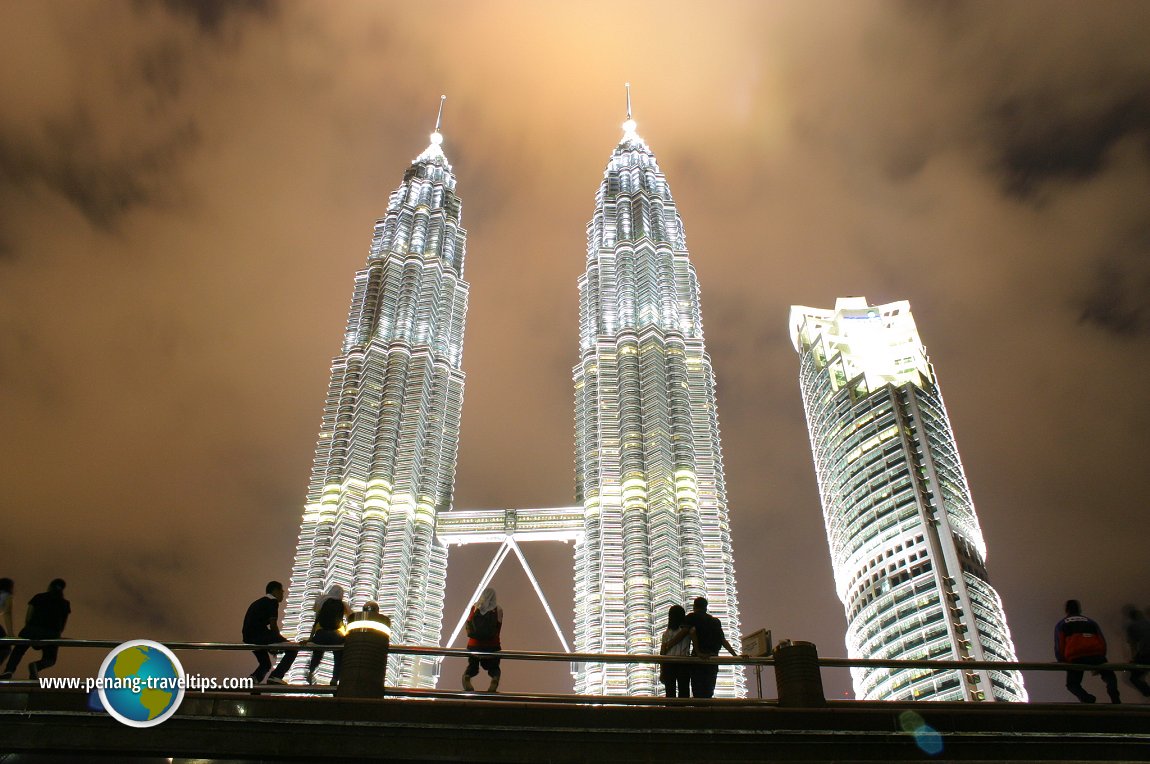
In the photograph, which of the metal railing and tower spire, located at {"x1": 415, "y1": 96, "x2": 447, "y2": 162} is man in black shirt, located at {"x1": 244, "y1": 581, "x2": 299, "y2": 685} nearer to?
the metal railing

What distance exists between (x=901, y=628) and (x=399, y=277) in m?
78.9

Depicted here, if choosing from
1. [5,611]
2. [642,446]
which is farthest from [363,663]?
[642,446]

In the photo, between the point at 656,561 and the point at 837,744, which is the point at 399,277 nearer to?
the point at 656,561

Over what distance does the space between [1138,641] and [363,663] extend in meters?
12.9

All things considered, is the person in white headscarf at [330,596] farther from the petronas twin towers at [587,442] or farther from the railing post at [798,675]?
the petronas twin towers at [587,442]

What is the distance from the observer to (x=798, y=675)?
14023mm

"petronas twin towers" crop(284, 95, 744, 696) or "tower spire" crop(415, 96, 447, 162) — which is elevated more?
"tower spire" crop(415, 96, 447, 162)

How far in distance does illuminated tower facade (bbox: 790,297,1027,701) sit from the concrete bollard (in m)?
99.7

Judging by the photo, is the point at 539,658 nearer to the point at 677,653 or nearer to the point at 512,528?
the point at 677,653

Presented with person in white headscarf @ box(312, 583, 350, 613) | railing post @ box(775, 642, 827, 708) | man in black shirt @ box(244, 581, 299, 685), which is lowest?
railing post @ box(775, 642, 827, 708)

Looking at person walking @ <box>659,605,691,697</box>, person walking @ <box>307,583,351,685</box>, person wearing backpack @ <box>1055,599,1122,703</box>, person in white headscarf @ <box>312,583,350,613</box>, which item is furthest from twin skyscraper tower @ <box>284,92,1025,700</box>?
person walking @ <box>307,583,351,685</box>

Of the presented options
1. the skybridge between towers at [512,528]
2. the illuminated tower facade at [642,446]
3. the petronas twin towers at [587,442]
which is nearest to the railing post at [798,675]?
the illuminated tower facade at [642,446]

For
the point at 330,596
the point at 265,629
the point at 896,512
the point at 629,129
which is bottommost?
the point at 265,629

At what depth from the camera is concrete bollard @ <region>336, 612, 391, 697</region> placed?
13.7m
